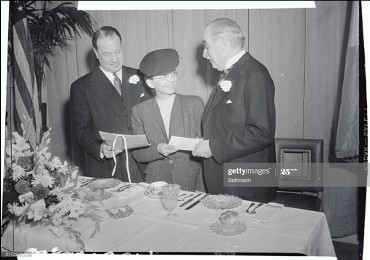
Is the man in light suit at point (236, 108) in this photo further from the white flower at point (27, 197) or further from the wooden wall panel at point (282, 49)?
the white flower at point (27, 197)

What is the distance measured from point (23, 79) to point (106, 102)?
17.4 inches

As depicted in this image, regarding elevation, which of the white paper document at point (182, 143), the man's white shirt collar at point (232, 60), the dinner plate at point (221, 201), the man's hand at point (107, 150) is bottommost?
the dinner plate at point (221, 201)

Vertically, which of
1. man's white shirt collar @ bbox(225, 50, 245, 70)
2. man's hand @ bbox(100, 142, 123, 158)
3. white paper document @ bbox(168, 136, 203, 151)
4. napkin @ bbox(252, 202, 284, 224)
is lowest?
napkin @ bbox(252, 202, 284, 224)

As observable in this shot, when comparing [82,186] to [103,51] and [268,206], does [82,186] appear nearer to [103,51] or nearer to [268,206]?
[103,51]

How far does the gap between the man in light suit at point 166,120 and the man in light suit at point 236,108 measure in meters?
0.08

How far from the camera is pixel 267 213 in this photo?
1.64 meters

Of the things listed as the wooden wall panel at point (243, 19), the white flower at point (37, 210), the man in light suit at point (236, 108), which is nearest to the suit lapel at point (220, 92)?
the man in light suit at point (236, 108)

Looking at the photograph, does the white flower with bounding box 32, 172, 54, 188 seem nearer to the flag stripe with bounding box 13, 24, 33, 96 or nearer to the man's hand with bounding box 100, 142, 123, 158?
the man's hand with bounding box 100, 142, 123, 158

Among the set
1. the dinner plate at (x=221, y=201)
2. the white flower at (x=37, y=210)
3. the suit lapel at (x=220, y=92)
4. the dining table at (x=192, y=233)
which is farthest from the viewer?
the suit lapel at (x=220, y=92)

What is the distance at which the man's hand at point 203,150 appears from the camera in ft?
6.16

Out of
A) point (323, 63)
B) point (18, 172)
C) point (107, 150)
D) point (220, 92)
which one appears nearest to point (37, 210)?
point (18, 172)

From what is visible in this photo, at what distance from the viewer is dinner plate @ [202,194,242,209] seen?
5.63 ft

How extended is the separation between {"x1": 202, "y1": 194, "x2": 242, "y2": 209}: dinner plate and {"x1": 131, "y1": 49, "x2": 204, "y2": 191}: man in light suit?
161 millimetres

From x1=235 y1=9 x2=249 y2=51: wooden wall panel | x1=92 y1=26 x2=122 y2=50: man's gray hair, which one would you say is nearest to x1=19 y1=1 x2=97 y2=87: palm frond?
x1=92 y1=26 x2=122 y2=50: man's gray hair
